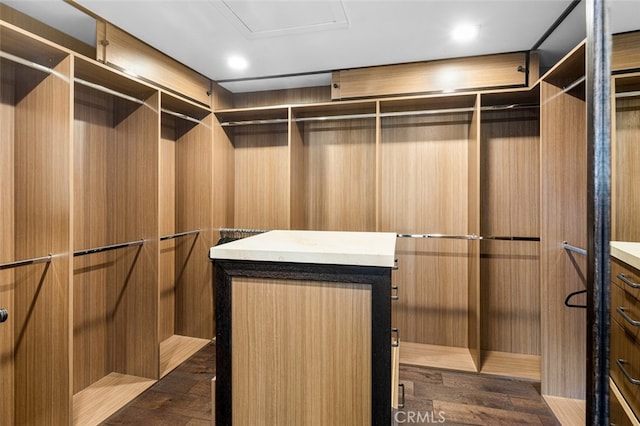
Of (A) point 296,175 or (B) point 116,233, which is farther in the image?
(A) point 296,175

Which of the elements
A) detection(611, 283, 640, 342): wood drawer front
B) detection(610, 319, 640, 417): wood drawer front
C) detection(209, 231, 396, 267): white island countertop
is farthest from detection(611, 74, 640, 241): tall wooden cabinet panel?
detection(209, 231, 396, 267): white island countertop

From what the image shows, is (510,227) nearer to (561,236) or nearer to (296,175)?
(561,236)

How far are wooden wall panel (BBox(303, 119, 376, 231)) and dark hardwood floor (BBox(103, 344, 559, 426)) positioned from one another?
145cm

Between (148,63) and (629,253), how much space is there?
9.68 feet

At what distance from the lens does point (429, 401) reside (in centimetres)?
233

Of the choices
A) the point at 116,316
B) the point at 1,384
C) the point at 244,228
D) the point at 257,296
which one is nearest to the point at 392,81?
the point at 244,228

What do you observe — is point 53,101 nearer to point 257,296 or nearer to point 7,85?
point 7,85

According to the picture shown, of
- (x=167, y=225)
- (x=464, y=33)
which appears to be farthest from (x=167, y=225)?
(x=464, y=33)

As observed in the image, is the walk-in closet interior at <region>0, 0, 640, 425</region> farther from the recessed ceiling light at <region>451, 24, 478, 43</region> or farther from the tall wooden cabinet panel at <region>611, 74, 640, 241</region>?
the recessed ceiling light at <region>451, 24, 478, 43</region>

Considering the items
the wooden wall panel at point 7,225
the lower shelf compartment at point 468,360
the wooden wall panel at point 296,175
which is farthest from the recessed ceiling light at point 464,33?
the wooden wall panel at point 7,225

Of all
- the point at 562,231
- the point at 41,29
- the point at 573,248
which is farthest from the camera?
the point at 562,231

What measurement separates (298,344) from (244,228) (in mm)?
2550

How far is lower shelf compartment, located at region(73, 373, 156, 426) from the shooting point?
2131 mm

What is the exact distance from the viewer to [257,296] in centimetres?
114
